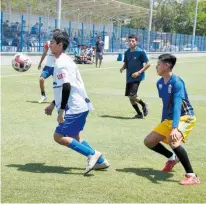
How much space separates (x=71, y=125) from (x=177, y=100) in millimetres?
1336

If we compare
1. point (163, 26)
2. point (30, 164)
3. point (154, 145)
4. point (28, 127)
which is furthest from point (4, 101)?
point (163, 26)

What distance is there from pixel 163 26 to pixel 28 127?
81413 millimetres

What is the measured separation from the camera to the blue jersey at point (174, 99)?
5.74 m

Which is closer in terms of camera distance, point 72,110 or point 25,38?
point 72,110

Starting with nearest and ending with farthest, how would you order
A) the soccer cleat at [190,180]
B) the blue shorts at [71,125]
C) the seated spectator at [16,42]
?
the soccer cleat at [190,180], the blue shorts at [71,125], the seated spectator at [16,42]

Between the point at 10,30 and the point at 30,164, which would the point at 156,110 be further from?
the point at 10,30

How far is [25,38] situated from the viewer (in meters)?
27.6

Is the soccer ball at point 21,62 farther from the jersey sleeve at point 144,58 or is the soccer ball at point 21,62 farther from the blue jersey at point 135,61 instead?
the jersey sleeve at point 144,58

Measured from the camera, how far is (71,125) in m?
5.93

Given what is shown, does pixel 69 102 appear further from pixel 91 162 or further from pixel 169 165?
pixel 169 165

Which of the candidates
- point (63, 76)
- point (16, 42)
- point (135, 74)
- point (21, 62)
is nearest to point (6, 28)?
point (16, 42)

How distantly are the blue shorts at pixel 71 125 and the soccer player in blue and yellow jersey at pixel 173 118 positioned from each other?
900 mm

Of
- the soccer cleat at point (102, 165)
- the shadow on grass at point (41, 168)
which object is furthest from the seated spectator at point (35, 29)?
the soccer cleat at point (102, 165)

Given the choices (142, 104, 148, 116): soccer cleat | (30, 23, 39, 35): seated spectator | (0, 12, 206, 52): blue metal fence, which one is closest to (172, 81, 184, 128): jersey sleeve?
(142, 104, 148, 116): soccer cleat
